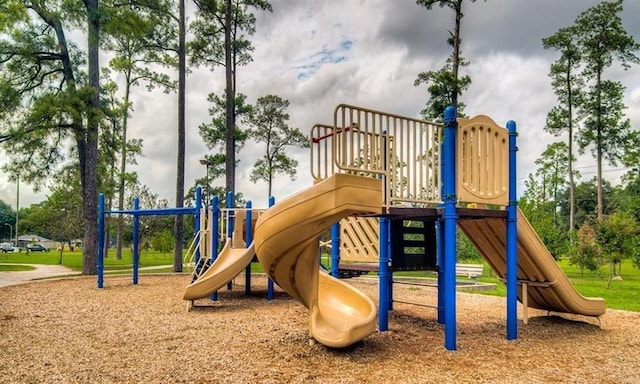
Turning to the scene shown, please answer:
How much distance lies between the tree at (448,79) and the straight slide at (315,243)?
14115 millimetres

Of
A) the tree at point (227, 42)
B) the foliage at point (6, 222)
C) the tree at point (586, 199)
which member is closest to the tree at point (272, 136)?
the tree at point (227, 42)

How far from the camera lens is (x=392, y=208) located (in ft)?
19.7

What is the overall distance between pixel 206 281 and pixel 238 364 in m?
4.21

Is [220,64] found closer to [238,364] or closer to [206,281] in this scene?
[206,281]

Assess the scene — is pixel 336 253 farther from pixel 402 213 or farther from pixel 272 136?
pixel 272 136

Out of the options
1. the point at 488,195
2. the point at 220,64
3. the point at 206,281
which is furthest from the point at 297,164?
the point at 488,195

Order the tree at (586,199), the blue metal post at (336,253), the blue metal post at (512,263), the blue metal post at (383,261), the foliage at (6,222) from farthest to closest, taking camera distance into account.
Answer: the foliage at (6,222)
the tree at (586,199)
the blue metal post at (336,253)
the blue metal post at (383,261)
the blue metal post at (512,263)

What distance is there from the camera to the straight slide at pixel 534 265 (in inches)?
277

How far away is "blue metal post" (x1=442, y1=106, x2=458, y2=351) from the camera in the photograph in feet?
19.6

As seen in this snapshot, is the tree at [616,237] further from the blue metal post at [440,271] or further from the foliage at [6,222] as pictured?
the foliage at [6,222]

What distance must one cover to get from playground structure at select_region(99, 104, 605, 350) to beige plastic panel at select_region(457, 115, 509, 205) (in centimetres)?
1

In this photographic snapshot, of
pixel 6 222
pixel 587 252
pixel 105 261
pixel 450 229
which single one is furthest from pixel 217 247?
pixel 6 222

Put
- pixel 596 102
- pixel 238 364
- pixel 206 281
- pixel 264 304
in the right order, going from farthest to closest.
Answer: pixel 596 102 → pixel 264 304 → pixel 206 281 → pixel 238 364

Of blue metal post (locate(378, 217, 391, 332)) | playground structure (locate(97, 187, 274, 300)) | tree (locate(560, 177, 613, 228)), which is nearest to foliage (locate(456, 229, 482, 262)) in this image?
playground structure (locate(97, 187, 274, 300))
